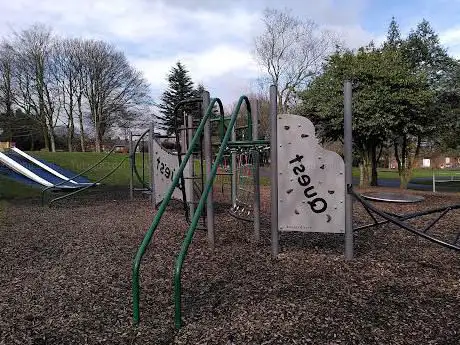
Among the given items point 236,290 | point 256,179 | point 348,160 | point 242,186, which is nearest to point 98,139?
point 242,186

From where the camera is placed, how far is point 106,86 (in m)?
34.1

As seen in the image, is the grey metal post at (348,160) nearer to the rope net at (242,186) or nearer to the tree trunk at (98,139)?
the rope net at (242,186)

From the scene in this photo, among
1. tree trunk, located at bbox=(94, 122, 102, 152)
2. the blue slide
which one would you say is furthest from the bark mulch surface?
tree trunk, located at bbox=(94, 122, 102, 152)

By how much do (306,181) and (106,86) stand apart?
108ft

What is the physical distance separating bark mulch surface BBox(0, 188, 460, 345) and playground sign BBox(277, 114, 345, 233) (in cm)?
39

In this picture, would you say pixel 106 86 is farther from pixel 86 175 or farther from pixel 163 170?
pixel 163 170

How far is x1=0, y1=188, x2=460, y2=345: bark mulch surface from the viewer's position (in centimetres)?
241

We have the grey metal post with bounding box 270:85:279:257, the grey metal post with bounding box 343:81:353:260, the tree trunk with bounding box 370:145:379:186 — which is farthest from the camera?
the tree trunk with bounding box 370:145:379:186

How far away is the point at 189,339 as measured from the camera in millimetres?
2348

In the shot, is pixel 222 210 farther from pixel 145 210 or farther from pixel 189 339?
pixel 189 339

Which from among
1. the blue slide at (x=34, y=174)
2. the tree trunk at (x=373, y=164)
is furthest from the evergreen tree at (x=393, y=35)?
the blue slide at (x=34, y=174)

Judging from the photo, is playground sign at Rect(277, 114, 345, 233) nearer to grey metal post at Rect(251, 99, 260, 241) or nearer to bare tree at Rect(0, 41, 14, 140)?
grey metal post at Rect(251, 99, 260, 241)

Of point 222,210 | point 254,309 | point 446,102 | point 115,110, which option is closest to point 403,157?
point 446,102

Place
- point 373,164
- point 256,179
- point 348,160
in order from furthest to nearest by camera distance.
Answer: point 373,164 → point 256,179 → point 348,160
